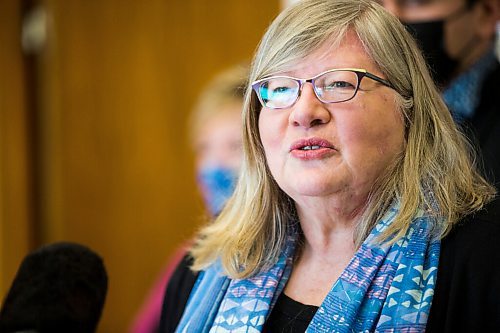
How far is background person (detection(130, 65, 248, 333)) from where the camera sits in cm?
272

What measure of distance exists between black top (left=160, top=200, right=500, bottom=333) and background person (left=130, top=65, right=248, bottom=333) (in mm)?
1217

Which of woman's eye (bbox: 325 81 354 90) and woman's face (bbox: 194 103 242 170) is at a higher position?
woman's face (bbox: 194 103 242 170)

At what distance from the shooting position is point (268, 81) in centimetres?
159

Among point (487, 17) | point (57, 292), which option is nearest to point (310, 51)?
point (57, 292)

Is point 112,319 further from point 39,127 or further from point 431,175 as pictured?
point 431,175

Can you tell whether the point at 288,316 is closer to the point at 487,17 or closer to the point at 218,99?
the point at 487,17

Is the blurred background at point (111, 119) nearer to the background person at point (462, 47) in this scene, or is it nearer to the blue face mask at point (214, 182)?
the blue face mask at point (214, 182)

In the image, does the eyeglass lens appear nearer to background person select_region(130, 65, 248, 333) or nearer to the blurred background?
background person select_region(130, 65, 248, 333)

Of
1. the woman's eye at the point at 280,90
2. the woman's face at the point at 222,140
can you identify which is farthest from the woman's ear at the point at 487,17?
the woman's eye at the point at 280,90

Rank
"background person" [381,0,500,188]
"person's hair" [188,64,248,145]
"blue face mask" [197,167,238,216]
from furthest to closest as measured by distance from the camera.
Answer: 1. "person's hair" [188,64,248,145]
2. "blue face mask" [197,167,238,216]
3. "background person" [381,0,500,188]

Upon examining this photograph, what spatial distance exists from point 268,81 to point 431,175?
39 cm

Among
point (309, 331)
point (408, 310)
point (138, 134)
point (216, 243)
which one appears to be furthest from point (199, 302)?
point (138, 134)

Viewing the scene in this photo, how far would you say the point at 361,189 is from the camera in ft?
5.07

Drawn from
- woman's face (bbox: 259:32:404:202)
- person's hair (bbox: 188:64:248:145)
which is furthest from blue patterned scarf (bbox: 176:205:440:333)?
person's hair (bbox: 188:64:248:145)
